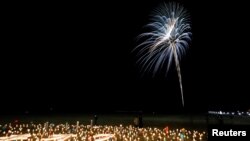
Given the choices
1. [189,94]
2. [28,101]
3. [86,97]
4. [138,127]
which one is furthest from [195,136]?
[189,94]

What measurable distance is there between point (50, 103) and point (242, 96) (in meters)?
37.3

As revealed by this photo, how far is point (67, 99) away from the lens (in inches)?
2670

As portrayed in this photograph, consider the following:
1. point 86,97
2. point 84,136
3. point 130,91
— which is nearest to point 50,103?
point 86,97

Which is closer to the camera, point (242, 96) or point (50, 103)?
point (50, 103)

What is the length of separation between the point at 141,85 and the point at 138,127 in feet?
202

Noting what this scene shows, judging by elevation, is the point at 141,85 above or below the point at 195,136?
above

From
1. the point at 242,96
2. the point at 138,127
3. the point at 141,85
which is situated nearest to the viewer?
the point at 138,127

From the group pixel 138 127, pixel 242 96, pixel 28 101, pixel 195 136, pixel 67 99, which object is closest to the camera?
pixel 195 136

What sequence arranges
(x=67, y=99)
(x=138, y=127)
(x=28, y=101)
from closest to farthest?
1. (x=138, y=127)
2. (x=28, y=101)
3. (x=67, y=99)

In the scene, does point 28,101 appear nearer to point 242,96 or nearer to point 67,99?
point 67,99

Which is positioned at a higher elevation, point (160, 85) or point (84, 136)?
point (160, 85)

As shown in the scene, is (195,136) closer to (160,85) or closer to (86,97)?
(86,97)

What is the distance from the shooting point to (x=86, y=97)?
72125 millimetres

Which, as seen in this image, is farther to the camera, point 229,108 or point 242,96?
point 242,96
